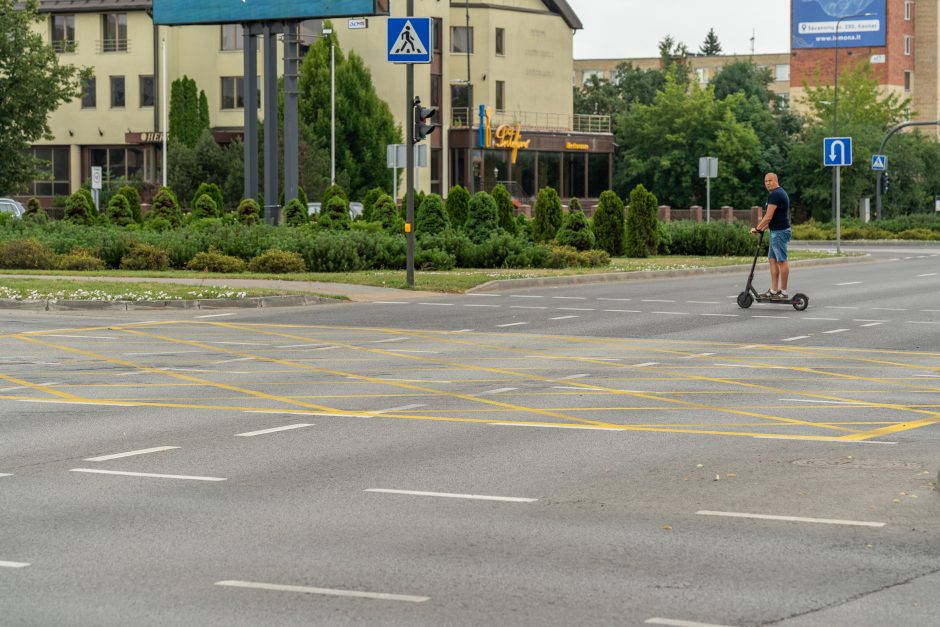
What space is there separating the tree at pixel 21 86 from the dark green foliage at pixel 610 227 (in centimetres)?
2106

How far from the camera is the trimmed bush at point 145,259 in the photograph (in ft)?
104

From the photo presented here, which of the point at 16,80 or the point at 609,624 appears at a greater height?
the point at 16,80

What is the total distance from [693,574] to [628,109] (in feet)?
332

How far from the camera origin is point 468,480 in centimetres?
955

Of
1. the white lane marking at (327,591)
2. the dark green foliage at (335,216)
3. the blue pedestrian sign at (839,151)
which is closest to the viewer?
the white lane marking at (327,591)

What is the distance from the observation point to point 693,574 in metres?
7.11

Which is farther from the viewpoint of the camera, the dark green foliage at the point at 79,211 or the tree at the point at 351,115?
the tree at the point at 351,115

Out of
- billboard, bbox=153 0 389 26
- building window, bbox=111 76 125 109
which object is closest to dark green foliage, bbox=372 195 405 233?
billboard, bbox=153 0 389 26

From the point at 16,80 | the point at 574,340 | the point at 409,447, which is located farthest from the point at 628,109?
the point at 409,447

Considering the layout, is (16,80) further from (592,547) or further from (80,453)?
(592,547)

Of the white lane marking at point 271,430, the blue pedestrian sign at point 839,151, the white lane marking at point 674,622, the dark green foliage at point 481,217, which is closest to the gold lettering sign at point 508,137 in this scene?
the blue pedestrian sign at point 839,151

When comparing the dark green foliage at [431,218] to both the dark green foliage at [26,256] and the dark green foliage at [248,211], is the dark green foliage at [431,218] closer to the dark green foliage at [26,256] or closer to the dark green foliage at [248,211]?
the dark green foliage at [248,211]

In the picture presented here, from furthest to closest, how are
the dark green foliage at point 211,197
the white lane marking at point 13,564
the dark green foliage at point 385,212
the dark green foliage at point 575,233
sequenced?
the dark green foliage at point 211,197
the dark green foliage at point 385,212
the dark green foliage at point 575,233
the white lane marking at point 13,564

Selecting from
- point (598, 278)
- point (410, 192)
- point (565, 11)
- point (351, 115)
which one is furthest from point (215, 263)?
point (565, 11)
